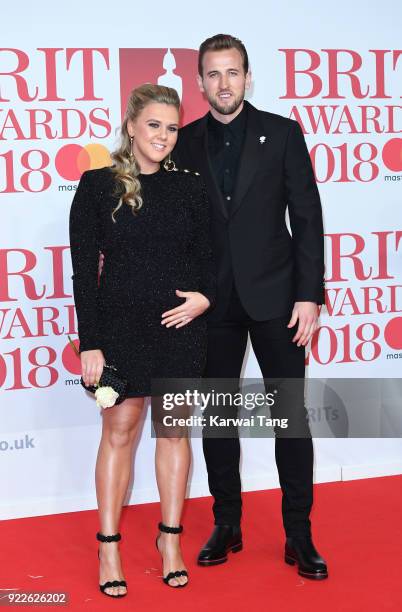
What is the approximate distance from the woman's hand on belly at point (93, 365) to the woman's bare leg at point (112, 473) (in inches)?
4.5

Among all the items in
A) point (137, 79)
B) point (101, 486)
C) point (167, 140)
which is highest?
point (137, 79)

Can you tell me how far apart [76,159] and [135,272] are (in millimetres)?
917

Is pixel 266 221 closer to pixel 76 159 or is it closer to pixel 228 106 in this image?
pixel 228 106

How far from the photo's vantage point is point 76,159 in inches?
133

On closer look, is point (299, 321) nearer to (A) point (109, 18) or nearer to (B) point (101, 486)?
(B) point (101, 486)

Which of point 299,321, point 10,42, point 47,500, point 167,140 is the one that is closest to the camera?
point 167,140

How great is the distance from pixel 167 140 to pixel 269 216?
44cm

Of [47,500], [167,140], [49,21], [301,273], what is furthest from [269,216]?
[47,500]

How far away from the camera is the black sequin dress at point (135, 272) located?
2.62 meters

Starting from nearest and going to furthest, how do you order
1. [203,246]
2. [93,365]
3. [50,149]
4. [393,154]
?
[93,365] → [203,246] → [50,149] → [393,154]

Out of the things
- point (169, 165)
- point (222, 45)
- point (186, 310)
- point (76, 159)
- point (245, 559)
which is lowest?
point (245, 559)

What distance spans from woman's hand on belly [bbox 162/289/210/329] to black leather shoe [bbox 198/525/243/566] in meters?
0.80

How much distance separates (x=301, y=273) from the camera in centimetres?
285

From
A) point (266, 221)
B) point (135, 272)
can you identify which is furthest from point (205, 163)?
point (135, 272)
